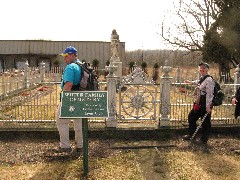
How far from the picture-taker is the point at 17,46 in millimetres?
33219

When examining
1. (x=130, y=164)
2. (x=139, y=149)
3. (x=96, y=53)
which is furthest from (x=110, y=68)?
(x=96, y=53)

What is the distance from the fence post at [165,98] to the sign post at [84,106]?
2.35 metres

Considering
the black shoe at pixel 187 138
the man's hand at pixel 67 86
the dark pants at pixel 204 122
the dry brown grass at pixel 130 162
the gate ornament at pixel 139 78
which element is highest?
the gate ornament at pixel 139 78

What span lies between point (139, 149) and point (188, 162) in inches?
41.6

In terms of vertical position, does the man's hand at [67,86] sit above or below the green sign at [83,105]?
above

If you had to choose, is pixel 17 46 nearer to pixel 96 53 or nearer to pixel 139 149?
pixel 96 53

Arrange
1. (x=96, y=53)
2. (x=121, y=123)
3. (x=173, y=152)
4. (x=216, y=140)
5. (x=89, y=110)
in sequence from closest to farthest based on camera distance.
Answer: (x=89, y=110)
(x=173, y=152)
(x=216, y=140)
(x=121, y=123)
(x=96, y=53)

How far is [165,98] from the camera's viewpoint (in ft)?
21.1

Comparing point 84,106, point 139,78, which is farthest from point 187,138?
point 84,106

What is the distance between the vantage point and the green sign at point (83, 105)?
4.27 metres

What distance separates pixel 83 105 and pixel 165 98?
8.82 feet

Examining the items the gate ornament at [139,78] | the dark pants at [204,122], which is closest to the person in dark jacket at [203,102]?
the dark pants at [204,122]

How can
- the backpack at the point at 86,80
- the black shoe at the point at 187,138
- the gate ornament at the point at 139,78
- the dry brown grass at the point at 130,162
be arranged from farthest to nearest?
the gate ornament at the point at 139,78
the black shoe at the point at 187,138
the backpack at the point at 86,80
the dry brown grass at the point at 130,162

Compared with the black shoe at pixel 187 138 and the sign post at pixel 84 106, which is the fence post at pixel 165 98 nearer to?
the black shoe at pixel 187 138
